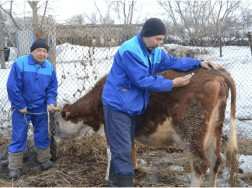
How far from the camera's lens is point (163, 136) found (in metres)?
5.07

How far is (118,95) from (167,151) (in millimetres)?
2485

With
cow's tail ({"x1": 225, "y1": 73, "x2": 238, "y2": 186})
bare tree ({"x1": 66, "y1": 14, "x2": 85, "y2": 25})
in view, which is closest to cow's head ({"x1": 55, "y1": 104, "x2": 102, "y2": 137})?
cow's tail ({"x1": 225, "y1": 73, "x2": 238, "y2": 186})

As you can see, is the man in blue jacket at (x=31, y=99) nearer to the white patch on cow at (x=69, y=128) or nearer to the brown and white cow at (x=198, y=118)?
the white patch on cow at (x=69, y=128)

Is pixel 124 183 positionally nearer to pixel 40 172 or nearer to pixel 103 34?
pixel 40 172

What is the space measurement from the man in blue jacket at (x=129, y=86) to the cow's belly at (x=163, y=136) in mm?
355

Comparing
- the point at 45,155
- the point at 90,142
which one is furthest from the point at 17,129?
the point at 90,142

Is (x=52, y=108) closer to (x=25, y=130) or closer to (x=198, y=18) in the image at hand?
(x=25, y=130)

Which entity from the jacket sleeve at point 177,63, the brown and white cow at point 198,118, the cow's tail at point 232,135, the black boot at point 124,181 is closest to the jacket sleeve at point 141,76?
the brown and white cow at point 198,118

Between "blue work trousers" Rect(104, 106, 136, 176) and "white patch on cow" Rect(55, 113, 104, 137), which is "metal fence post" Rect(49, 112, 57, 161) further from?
"blue work trousers" Rect(104, 106, 136, 176)

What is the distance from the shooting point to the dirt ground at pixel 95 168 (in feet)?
18.3

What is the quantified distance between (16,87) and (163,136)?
2.06 metres

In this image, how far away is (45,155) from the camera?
6090 millimetres

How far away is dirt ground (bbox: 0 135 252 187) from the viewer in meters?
5.57

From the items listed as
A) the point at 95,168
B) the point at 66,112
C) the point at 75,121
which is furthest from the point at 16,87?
the point at 95,168
